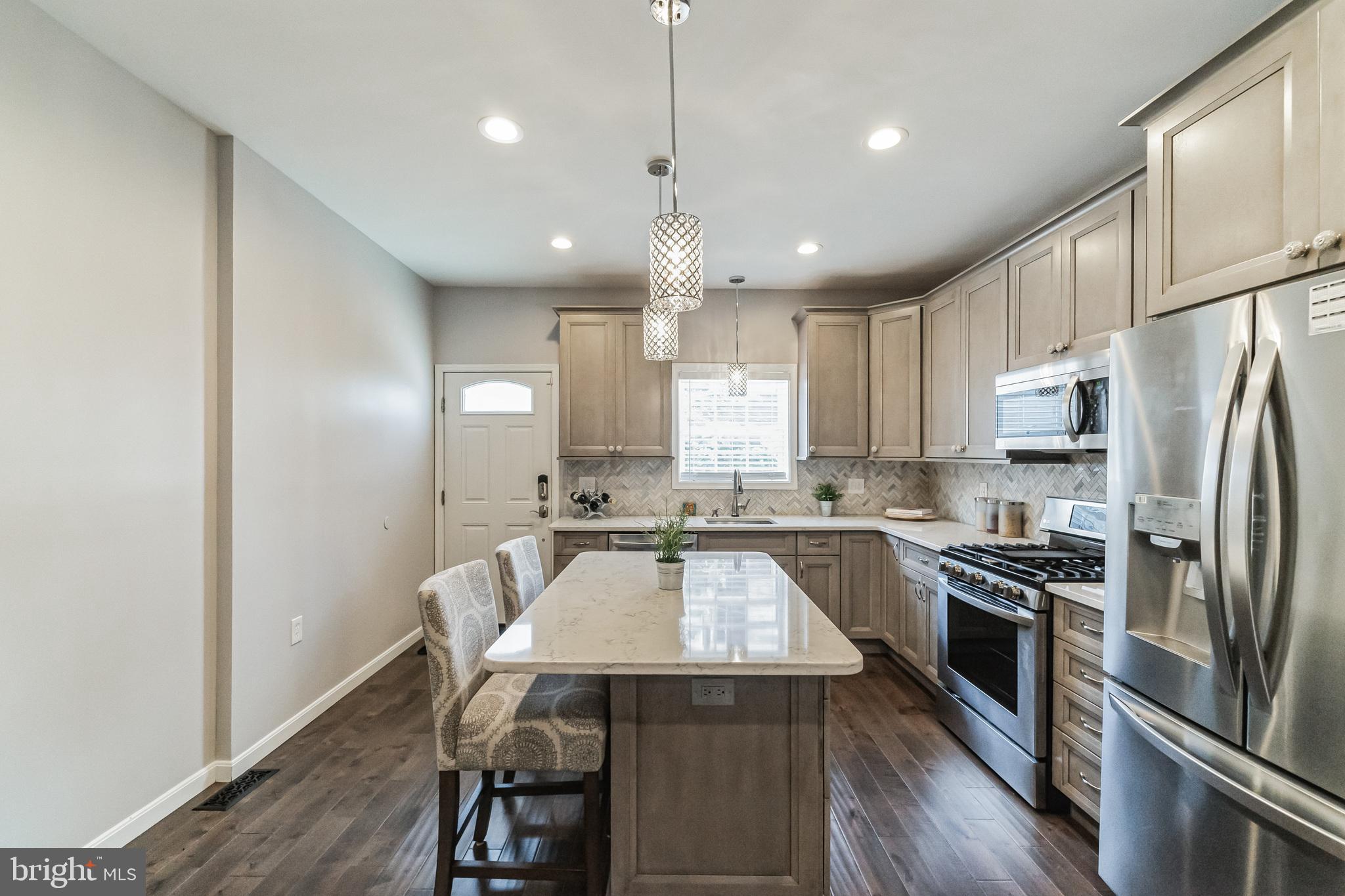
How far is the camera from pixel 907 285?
4602 millimetres

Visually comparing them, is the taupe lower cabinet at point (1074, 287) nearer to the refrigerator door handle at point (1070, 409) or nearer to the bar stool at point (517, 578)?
the refrigerator door handle at point (1070, 409)

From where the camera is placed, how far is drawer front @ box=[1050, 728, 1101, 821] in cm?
204

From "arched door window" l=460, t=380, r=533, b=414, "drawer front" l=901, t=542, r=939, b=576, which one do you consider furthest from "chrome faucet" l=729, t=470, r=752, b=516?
"arched door window" l=460, t=380, r=533, b=414

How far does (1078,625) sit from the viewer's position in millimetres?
2133

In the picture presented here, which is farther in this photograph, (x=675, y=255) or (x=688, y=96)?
(x=688, y=96)

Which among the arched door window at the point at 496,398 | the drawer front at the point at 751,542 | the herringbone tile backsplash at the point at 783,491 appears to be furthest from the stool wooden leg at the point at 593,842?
the arched door window at the point at 496,398

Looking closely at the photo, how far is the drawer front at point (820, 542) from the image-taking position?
398cm

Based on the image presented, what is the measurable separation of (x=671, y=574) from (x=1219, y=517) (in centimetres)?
154

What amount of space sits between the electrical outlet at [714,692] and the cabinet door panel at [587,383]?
2.90 metres

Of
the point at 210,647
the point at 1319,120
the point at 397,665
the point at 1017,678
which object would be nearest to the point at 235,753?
the point at 210,647

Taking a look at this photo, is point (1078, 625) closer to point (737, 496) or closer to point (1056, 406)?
point (1056, 406)

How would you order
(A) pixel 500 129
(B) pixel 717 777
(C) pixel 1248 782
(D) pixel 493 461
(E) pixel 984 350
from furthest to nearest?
(D) pixel 493 461 < (E) pixel 984 350 < (A) pixel 500 129 < (B) pixel 717 777 < (C) pixel 1248 782

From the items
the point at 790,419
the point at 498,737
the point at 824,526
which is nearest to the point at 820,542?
the point at 824,526

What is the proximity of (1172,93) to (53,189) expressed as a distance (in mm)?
3361
